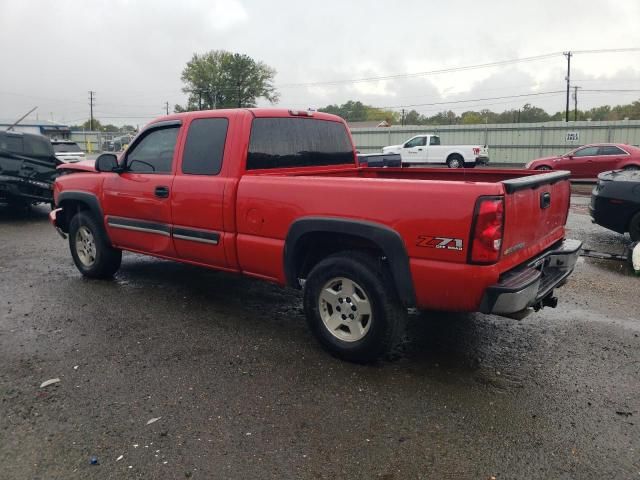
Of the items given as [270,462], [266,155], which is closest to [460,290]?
[270,462]

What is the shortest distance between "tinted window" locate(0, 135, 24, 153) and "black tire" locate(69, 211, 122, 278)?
6.07 meters

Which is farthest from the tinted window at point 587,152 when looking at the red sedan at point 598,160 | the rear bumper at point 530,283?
the rear bumper at point 530,283

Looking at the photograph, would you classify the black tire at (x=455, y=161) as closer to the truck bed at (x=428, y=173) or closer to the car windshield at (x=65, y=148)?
the car windshield at (x=65, y=148)

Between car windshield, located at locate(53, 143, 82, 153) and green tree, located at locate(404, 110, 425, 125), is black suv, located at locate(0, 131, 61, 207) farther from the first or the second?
green tree, located at locate(404, 110, 425, 125)

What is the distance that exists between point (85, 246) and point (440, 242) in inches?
179

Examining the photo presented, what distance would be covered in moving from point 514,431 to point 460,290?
854 millimetres

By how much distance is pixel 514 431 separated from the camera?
2969 millimetres

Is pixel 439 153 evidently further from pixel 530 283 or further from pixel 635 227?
pixel 530 283

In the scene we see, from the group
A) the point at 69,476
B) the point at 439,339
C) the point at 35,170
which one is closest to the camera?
the point at 69,476

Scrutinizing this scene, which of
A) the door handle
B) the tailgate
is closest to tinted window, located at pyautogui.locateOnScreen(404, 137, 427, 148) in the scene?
the tailgate

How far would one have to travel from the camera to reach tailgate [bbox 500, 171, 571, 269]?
10.6ft

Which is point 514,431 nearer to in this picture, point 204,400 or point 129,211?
point 204,400

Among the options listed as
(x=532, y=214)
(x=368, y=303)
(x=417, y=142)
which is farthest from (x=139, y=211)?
(x=417, y=142)

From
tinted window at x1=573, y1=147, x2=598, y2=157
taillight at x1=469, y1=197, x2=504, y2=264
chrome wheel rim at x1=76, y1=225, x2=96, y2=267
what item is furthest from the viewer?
tinted window at x1=573, y1=147, x2=598, y2=157
